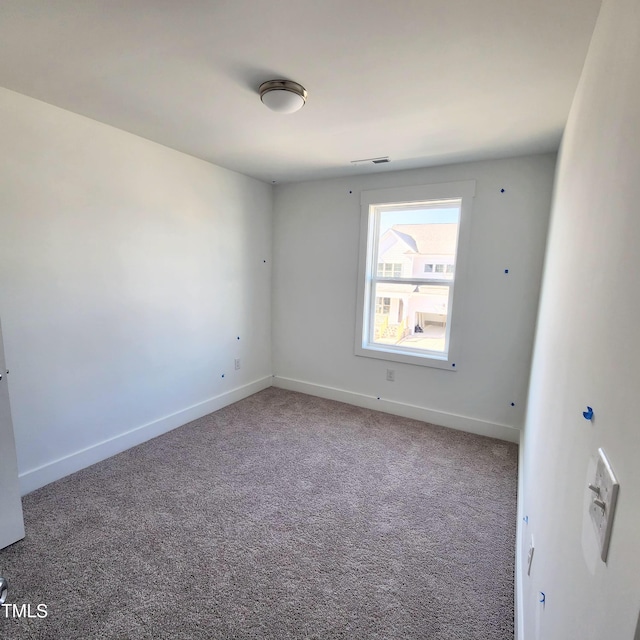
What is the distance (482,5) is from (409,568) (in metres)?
2.39

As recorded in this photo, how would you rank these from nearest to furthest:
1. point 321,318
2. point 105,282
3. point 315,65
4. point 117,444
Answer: point 315,65
point 105,282
point 117,444
point 321,318

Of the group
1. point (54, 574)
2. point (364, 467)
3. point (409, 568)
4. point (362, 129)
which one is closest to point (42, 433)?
point (54, 574)

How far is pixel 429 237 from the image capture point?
10.7 ft

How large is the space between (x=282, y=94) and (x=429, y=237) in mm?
1977

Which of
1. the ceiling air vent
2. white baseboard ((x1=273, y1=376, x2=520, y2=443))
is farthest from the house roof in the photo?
white baseboard ((x1=273, y1=376, x2=520, y2=443))

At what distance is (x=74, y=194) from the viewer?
226 cm

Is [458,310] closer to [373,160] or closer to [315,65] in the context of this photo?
[373,160]

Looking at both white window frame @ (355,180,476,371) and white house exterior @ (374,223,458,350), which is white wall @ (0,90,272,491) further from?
white house exterior @ (374,223,458,350)

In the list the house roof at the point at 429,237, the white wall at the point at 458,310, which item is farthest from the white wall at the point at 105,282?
the house roof at the point at 429,237

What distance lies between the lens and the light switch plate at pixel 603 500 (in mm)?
517

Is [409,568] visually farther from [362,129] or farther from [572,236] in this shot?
[362,129]

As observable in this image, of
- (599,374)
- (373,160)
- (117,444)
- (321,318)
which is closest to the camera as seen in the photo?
(599,374)

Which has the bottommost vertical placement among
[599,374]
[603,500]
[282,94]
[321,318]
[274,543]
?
[274,543]

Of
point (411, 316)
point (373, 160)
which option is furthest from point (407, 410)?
point (373, 160)
